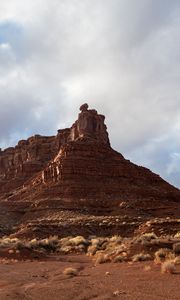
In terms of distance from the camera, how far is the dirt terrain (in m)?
14.3

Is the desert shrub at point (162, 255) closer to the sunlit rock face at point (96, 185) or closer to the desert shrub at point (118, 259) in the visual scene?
the desert shrub at point (118, 259)

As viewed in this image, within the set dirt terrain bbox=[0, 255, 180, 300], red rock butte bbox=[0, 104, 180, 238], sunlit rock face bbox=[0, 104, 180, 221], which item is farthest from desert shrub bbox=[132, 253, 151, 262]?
sunlit rock face bbox=[0, 104, 180, 221]

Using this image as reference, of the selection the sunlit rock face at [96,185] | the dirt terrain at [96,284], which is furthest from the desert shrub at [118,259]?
the sunlit rock face at [96,185]

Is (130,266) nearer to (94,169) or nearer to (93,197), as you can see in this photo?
(93,197)

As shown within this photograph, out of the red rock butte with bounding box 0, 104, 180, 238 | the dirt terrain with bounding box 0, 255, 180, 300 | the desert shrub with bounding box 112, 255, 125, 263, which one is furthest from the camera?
Result: the red rock butte with bounding box 0, 104, 180, 238

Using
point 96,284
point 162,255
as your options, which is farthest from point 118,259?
point 96,284

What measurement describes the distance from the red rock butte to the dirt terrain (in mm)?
49902

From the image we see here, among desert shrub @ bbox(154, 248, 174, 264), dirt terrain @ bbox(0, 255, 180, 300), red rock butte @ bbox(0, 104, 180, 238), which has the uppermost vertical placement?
red rock butte @ bbox(0, 104, 180, 238)

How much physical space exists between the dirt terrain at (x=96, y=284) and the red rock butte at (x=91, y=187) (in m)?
49.9

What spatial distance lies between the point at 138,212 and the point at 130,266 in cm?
5094

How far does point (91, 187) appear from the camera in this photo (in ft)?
275

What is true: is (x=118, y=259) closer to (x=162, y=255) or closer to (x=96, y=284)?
(x=162, y=255)

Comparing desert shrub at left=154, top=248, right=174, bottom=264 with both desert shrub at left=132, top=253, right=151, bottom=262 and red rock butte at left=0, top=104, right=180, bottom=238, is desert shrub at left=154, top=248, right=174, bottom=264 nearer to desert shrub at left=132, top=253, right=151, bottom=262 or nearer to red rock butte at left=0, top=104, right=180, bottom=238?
desert shrub at left=132, top=253, right=151, bottom=262

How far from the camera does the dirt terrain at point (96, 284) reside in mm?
14252
